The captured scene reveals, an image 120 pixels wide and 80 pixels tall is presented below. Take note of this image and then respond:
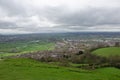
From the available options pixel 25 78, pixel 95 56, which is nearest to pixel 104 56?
pixel 95 56

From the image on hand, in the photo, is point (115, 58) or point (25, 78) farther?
point (115, 58)

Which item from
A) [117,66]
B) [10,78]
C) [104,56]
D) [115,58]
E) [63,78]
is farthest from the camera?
[104,56]

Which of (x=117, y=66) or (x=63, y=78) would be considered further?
(x=117, y=66)

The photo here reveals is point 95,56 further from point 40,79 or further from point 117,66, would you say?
point 40,79

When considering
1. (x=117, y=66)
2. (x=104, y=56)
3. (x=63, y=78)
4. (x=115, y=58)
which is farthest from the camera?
(x=104, y=56)

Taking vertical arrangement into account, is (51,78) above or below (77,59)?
above

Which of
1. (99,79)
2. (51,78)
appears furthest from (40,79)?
(99,79)

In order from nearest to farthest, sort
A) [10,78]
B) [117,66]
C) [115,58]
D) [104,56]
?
[10,78] → [117,66] → [115,58] → [104,56]

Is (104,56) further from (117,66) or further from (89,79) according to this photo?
(89,79)

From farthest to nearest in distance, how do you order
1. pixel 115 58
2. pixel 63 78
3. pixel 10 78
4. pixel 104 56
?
pixel 104 56 → pixel 115 58 → pixel 63 78 → pixel 10 78
